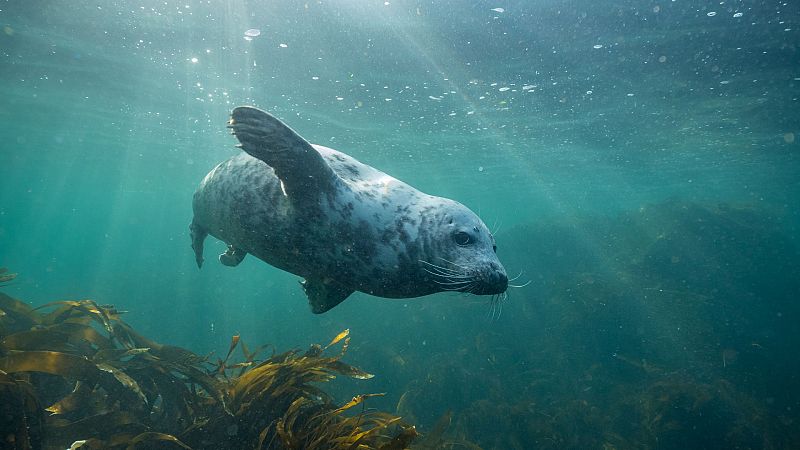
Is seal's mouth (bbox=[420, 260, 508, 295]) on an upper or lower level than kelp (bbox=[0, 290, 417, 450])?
upper

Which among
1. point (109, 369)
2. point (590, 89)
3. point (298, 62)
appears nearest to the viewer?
point (109, 369)

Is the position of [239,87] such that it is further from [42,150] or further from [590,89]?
[42,150]

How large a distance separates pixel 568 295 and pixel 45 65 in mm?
18039

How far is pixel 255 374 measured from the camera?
326cm

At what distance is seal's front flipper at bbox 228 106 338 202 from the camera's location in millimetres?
2545

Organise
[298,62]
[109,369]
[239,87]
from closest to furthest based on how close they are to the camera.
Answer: [109,369] → [298,62] → [239,87]

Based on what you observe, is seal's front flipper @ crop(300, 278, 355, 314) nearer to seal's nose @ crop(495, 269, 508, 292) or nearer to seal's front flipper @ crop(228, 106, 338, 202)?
seal's front flipper @ crop(228, 106, 338, 202)

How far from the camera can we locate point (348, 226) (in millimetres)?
2877

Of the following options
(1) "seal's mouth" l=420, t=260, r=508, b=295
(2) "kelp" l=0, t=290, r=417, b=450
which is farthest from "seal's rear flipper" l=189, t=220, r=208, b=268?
(1) "seal's mouth" l=420, t=260, r=508, b=295

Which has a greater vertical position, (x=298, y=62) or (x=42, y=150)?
(x=42, y=150)

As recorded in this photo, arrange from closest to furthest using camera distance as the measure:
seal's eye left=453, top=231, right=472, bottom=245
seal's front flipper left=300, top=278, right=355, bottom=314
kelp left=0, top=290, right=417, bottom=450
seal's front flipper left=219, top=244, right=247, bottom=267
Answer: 1. kelp left=0, top=290, right=417, bottom=450
2. seal's eye left=453, top=231, right=472, bottom=245
3. seal's front flipper left=300, top=278, right=355, bottom=314
4. seal's front flipper left=219, top=244, right=247, bottom=267

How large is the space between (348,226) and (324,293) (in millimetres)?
831

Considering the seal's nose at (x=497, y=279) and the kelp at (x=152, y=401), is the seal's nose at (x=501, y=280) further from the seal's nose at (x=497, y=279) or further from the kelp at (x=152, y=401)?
the kelp at (x=152, y=401)

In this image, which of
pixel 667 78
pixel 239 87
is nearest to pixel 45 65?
pixel 239 87
